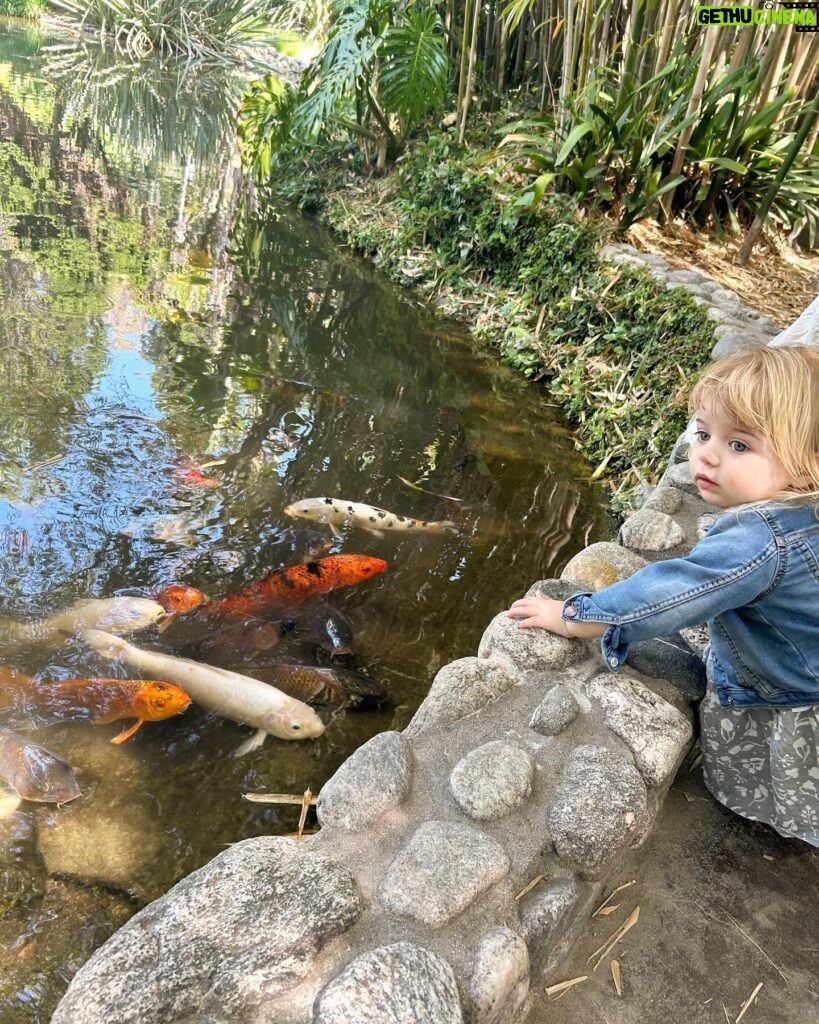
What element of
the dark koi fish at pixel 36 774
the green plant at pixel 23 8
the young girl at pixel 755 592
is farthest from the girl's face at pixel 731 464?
the green plant at pixel 23 8

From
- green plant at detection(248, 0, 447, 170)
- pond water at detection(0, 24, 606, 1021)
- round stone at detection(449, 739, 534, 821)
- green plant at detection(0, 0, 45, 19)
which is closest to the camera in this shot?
round stone at detection(449, 739, 534, 821)

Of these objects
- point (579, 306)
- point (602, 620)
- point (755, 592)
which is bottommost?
point (602, 620)

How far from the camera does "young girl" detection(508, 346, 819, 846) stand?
173cm

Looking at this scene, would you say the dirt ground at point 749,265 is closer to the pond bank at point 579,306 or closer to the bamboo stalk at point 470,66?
the pond bank at point 579,306

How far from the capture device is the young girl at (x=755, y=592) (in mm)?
1728

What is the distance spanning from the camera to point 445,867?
5.25ft

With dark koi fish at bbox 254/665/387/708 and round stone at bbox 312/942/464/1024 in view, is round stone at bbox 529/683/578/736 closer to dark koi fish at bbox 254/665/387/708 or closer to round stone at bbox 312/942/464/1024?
round stone at bbox 312/942/464/1024

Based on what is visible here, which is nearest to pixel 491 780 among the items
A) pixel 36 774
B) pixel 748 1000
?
pixel 748 1000

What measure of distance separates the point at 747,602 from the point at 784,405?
0.46 meters

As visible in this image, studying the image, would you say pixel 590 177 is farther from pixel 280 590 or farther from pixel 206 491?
pixel 280 590

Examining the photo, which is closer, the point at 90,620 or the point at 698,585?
the point at 698,585

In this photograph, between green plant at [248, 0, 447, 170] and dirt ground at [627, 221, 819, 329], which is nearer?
dirt ground at [627, 221, 819, 329]

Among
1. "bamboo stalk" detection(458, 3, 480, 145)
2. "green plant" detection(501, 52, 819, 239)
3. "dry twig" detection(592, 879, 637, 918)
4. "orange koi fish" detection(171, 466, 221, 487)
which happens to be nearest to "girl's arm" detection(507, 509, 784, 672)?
"dry twig" detection(592, 879, 637, 918)

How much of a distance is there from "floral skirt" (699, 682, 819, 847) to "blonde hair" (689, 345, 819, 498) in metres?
0.64
